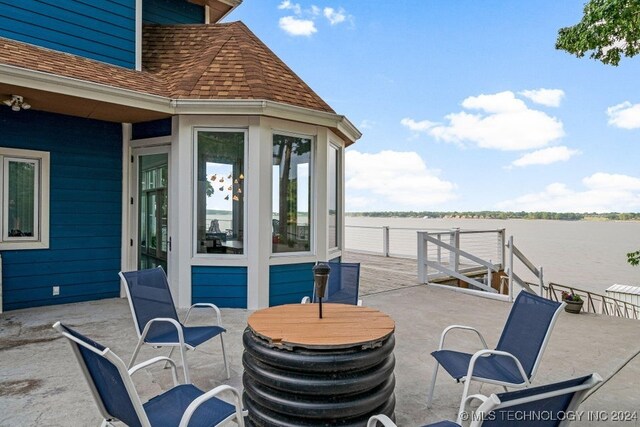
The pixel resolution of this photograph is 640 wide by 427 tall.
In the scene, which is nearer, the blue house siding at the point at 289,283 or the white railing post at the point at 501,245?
the blue house siding at the point at 289,283

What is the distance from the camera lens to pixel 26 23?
16.6 feet

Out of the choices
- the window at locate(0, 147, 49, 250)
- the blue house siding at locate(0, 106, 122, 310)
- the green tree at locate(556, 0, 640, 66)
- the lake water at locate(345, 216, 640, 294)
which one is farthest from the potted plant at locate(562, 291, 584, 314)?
the window at locate(0, 147, 49, 250)

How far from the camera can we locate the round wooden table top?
1938 millimetres

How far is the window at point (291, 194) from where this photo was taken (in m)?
5.48

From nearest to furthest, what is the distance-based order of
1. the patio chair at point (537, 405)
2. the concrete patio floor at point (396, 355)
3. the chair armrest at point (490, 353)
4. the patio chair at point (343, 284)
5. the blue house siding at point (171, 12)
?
the patio chair at point (537, 405) < the chair armrest at point (490, 353) < the concrete patio floor at point (396, 355) < the patio chair at point (343, 284) < the blue house siding at point (171, 12)

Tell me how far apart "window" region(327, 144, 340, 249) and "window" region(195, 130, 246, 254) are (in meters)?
1.42

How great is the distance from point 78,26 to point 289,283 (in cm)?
470

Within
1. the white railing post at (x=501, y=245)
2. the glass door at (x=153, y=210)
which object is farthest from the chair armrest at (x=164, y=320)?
the white railing post at (x=501, y=245)

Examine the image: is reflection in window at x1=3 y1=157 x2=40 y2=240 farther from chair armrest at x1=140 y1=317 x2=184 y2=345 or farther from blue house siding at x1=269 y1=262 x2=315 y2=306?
chair armrest at x1=140 y1=317 x2=184 y2=345

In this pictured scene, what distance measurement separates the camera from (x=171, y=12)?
7305 mm

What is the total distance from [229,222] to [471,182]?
46.5ft

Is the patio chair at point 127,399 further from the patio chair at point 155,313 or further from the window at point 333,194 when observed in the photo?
the window at point 333,194

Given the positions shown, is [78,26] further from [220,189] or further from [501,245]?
[501,245]

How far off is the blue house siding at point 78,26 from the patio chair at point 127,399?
5.20 m
